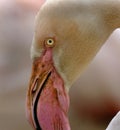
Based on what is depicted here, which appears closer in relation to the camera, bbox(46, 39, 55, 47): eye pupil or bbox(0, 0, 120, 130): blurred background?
bbox(46, 39, 55, 47): eye pupil

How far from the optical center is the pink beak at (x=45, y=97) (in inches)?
48.4

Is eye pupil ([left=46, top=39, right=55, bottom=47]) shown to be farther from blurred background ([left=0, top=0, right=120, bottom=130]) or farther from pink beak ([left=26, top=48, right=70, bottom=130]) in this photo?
blurred background ([left=0, top=0, right=120, bottom=130])

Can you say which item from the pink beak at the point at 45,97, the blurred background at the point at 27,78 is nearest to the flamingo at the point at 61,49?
the pink beak at the point at 45,97

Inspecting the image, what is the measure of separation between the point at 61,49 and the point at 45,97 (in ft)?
0.45

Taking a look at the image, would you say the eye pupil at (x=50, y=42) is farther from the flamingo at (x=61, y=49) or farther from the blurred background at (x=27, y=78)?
the blurred background at (x=27, y=78)

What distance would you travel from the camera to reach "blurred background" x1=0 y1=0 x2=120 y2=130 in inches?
84.0

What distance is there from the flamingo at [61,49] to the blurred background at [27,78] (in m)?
0.89

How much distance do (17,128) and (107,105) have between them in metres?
0.44

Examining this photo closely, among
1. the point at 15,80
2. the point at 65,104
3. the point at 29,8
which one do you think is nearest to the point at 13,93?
the point at 15,80

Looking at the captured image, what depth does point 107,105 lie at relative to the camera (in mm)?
2137

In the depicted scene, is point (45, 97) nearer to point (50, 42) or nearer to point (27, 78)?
point (50, 42)

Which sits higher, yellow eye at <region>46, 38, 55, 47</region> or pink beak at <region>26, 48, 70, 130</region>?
yellow eye at <region>46, 38, 55, 47</region>

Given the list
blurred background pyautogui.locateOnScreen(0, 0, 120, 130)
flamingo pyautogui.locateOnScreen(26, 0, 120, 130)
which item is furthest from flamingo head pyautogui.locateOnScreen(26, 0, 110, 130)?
blurred background pyautogui.locateOnScreen(0, 0, 120, 130)

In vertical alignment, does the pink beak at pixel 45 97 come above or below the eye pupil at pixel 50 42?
below
